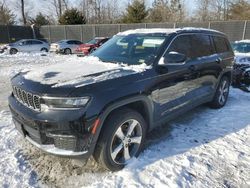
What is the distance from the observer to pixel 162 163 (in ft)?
12.1

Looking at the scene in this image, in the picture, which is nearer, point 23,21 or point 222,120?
→ point 222,120

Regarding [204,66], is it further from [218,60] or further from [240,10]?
[240,10]

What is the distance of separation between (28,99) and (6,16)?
44.3 m

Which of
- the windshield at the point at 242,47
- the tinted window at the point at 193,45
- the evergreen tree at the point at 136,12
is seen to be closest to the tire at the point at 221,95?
the tinted window at the point at 193,45

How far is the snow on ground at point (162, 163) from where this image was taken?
130 inches

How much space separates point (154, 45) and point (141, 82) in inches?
36.1

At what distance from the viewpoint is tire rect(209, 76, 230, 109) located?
5977mm

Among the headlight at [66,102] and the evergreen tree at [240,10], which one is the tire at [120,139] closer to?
the headlight at [66,102]

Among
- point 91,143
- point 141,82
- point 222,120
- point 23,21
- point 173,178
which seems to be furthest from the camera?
point 23,21

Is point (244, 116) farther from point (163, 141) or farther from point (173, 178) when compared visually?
point (173, 178)

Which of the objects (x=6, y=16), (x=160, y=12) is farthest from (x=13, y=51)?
(x=160, y=12)

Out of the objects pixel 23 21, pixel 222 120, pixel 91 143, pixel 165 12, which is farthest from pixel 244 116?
pixel 23 21

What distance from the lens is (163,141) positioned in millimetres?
4406

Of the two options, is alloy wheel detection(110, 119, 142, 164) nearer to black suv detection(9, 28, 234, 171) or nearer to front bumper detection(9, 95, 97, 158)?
black suv detection(9, 28, 234, 171)
